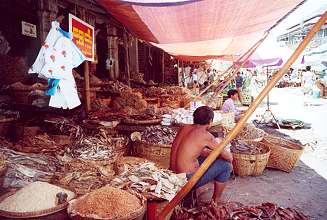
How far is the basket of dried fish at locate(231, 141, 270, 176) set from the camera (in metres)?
5.98

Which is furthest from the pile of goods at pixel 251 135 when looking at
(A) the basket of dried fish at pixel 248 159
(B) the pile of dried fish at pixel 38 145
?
(B) the pile of dried fish at pixel 38 145

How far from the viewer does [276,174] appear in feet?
20.7

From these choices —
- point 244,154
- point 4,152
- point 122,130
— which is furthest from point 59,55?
point 244,154

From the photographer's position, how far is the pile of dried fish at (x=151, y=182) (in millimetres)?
3451

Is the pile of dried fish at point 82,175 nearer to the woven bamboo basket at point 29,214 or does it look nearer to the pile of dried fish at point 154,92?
the woven bamboo basket at point 29,214

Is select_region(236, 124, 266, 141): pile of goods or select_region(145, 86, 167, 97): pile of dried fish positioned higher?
select_region(145, 86, 167, 97): pile of dried fish

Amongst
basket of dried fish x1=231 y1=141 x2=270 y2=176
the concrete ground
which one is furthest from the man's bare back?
basket of dried fish x1=231 y1=141 x2=270 y2=176

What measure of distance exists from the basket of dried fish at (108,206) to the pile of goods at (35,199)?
171 millimetres

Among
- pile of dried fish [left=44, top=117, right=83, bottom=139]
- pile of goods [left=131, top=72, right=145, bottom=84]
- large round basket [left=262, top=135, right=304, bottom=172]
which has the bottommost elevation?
large round basket [left=262, top=135, right=304, bottom=172]

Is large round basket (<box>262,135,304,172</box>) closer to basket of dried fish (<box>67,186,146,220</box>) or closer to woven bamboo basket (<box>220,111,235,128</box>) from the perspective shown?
woven bamboo basket (<box>220,111,235,128</box>)

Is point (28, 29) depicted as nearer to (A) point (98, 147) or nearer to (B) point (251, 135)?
(A) point (98, 147)

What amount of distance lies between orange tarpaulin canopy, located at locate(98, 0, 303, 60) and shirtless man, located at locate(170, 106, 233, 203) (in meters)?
1.24

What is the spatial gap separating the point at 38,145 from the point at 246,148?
3.87m

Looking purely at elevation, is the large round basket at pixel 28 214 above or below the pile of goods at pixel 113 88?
below
